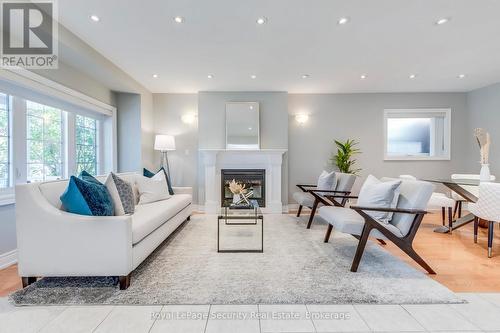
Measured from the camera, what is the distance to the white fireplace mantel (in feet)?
17.0

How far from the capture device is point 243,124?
532 centimetres

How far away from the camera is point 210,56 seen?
3566 millimetres

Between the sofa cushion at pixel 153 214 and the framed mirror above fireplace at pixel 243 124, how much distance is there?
178 cm

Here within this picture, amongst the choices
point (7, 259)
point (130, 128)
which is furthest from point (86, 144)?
point (7, 259)

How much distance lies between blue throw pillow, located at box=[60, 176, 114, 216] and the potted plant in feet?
14.7

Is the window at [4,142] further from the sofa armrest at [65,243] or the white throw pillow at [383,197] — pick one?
the white throw pillow at [383,197]

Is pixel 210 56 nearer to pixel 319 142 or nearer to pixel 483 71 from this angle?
pixel 319 142

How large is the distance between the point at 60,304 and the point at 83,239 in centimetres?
47

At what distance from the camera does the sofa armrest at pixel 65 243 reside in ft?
6.79

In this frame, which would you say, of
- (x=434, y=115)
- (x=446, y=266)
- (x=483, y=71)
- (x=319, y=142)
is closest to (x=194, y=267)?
(x=446, y=266)

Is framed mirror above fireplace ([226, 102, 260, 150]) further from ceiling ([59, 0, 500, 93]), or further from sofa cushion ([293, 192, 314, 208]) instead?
sofa cushion ([293, 192, 314, 208])

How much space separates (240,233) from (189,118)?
117 inches

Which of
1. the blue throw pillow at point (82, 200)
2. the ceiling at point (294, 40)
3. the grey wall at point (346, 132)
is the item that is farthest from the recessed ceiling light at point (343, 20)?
the blue throw pillow at point (82, 200)

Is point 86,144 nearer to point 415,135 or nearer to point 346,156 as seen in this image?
point 346,156
